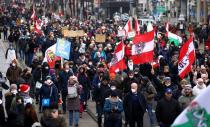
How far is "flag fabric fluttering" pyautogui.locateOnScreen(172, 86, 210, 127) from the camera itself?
7.52 metres

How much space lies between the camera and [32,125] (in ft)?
41.8

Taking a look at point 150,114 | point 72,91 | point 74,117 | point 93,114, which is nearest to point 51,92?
point 72,91

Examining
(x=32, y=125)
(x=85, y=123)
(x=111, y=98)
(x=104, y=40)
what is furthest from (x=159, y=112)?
(x=104, y=40)

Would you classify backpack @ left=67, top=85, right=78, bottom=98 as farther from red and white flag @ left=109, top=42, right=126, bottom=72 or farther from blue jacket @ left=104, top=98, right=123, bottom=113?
red and white flag @ left=109, top=42, right=126, bottom=72

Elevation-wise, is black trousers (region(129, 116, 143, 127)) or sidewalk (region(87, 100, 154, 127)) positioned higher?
black trousers (region(129, 116, 143, 127))

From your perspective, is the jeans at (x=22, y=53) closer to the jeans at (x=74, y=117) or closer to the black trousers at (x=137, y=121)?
the jeans at (x=74, y=117)

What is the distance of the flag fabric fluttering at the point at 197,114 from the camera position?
7523 millimetres

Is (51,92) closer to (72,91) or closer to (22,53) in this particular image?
(72,91)

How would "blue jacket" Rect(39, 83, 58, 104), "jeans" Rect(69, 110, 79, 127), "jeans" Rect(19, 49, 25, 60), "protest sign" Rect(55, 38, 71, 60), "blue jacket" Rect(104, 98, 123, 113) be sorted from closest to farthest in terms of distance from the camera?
"blue jacket" Rect(104, 98, 123, 113) → "blue jacket" Rect(39, 83, 58, 104) → "jeans" Rect(69, 110, 79, 127) → "protest sign" Rect(55, 38, 71, 60) → "jeans" Rect(19, 49, 25, 60)

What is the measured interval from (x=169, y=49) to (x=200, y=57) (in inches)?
106

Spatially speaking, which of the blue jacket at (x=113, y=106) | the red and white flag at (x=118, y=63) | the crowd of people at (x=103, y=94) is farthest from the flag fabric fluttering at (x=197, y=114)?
the red and white flag at (x=118, y=63)

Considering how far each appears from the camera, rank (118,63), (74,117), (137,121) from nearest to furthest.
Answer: (137,121), (74,117), (118,63)

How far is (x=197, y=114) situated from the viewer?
755 cm

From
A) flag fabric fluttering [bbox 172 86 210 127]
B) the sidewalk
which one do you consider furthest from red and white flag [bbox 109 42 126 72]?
flag fabric fluttering [bbox 172 86 210 127]
